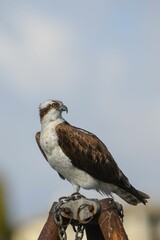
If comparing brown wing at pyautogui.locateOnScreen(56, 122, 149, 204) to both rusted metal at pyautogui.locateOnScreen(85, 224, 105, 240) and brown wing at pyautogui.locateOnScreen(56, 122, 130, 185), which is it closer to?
brown wing at pyautogui.locateOnScreen(56, 122, 130, 185)

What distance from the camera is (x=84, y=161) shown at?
12555mm

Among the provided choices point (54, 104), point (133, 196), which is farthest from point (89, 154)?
point (54, 104)

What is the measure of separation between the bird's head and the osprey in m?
0.15

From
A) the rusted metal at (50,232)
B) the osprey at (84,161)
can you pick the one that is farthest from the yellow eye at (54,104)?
the rusted metal at (50,232)

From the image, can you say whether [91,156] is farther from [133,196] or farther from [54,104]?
[54,104]

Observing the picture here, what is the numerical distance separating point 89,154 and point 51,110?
0.78m

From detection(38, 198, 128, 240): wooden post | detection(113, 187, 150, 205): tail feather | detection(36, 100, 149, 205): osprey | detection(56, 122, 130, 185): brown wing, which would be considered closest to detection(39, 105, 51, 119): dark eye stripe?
detection(36, 100, 149, 205): osprey

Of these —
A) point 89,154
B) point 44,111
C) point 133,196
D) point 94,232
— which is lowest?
point 133,196

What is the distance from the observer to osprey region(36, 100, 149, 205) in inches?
490

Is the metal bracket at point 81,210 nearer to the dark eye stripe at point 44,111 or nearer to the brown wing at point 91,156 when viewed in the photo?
the brown wing at point 91,156

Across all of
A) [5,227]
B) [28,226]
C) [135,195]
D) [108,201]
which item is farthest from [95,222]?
[28,226]

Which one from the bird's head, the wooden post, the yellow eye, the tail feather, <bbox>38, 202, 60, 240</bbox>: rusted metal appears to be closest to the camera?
the wooden post

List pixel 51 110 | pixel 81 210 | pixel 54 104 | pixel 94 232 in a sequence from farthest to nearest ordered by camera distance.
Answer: pixel 54 104, pixel 51 110, pixel 94 232, pixel 81 210

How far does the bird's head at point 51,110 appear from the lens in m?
12.8
